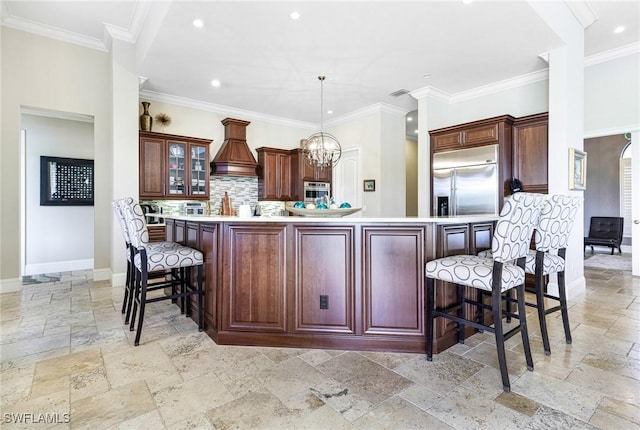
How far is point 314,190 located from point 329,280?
15.3 ft

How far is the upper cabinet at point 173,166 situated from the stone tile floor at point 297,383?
8.98 ft

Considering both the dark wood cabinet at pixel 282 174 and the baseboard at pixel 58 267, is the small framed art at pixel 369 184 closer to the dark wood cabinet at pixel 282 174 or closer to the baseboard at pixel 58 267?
the dark wood cabinet at pixel 282 174

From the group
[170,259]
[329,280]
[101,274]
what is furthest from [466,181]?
[101,274]

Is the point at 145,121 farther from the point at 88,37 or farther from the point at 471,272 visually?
the point at 471,272

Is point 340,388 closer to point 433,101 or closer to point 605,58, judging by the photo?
point 433,101

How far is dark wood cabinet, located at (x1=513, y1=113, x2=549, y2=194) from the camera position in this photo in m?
4.36

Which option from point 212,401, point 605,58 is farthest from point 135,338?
point 605,58

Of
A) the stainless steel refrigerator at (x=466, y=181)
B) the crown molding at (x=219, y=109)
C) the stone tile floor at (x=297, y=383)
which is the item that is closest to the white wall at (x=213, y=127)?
the crown molding at (x=219, y=109)

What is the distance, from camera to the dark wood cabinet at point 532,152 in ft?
14.3

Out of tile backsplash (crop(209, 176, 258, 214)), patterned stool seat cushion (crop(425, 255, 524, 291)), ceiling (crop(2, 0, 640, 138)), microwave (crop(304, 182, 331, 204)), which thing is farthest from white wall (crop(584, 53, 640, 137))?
tile backsplash (crop(209, 176, 258, 214))

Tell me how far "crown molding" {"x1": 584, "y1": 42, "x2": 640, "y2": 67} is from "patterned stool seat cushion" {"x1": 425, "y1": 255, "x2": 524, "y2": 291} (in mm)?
4221

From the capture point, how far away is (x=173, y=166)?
549 centimetres

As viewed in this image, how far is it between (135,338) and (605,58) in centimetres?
652

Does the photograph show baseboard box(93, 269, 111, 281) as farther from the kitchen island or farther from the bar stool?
the kitchen island
